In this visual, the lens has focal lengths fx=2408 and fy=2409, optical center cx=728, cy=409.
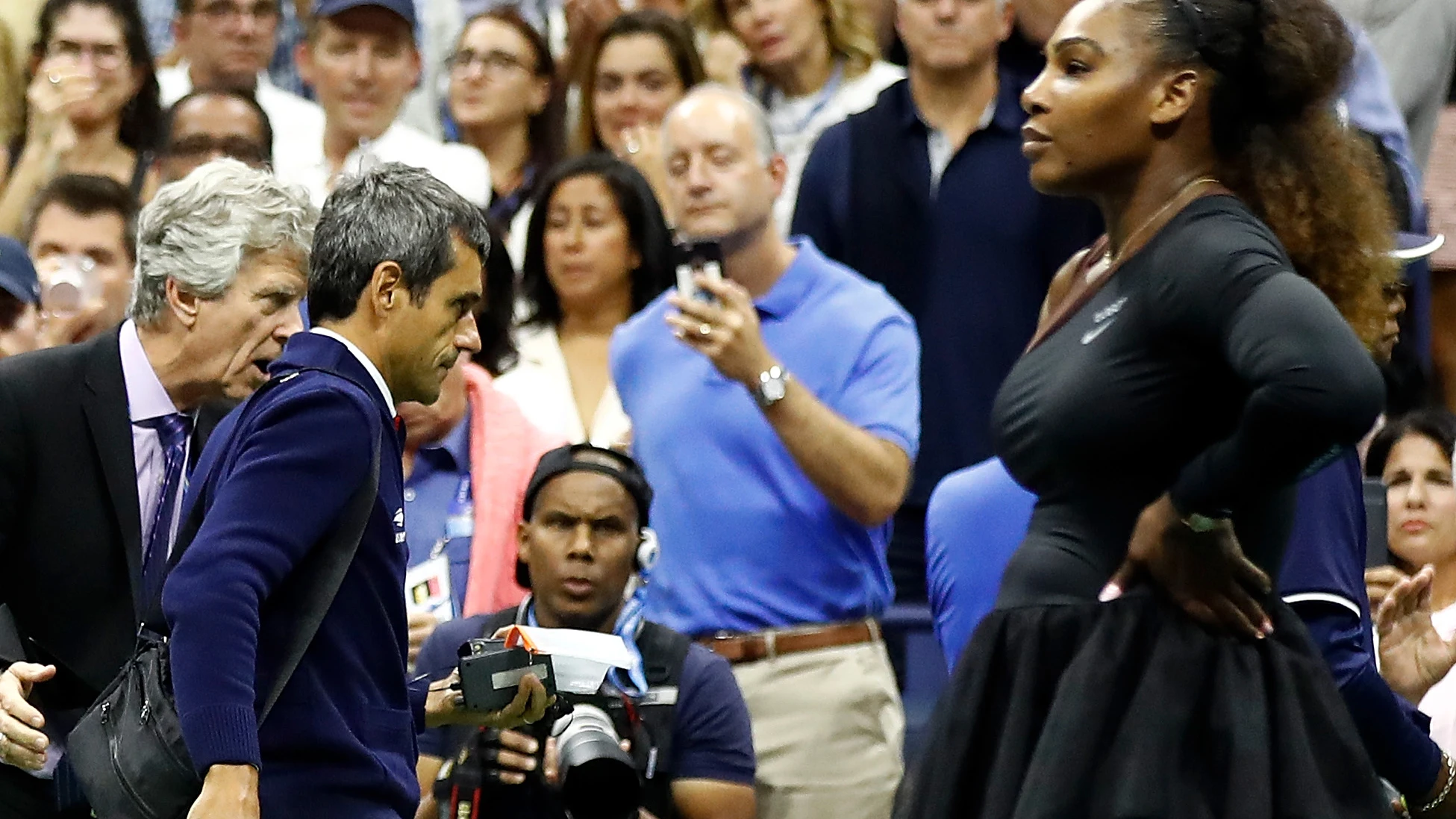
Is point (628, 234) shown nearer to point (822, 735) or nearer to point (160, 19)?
point (822, 735)

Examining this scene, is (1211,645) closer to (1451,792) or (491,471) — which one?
(1451,792)

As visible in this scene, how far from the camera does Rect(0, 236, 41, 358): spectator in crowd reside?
4.90m

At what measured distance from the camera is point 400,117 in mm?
8148

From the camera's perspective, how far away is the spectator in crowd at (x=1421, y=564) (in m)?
4.75

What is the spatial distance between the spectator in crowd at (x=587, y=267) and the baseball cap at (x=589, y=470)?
99 centimetres

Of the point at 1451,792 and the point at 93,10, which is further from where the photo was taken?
the point at 93,10

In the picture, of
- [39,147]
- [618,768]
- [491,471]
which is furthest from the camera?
[39,147]

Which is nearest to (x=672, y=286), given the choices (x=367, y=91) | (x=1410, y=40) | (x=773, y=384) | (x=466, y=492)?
(x=466, y=492)

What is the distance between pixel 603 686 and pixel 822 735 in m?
0.67

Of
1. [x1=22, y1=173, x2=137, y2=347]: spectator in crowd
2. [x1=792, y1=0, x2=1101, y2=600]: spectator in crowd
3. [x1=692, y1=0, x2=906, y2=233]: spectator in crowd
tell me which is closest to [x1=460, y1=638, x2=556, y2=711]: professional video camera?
[x1=792, y1=0, x2=1101, y2=600]: spectator in crowd

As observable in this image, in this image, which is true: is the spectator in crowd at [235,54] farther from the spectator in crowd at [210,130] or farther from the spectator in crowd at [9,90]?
the spectator in crowd at [210,130]

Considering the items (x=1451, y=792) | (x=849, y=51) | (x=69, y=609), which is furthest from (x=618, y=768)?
(x=849, y=51)

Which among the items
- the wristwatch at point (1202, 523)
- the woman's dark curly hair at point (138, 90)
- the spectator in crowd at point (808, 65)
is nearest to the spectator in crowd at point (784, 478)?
the spectator in crowd at point (808, 65)

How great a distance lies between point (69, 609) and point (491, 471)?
1.70m
